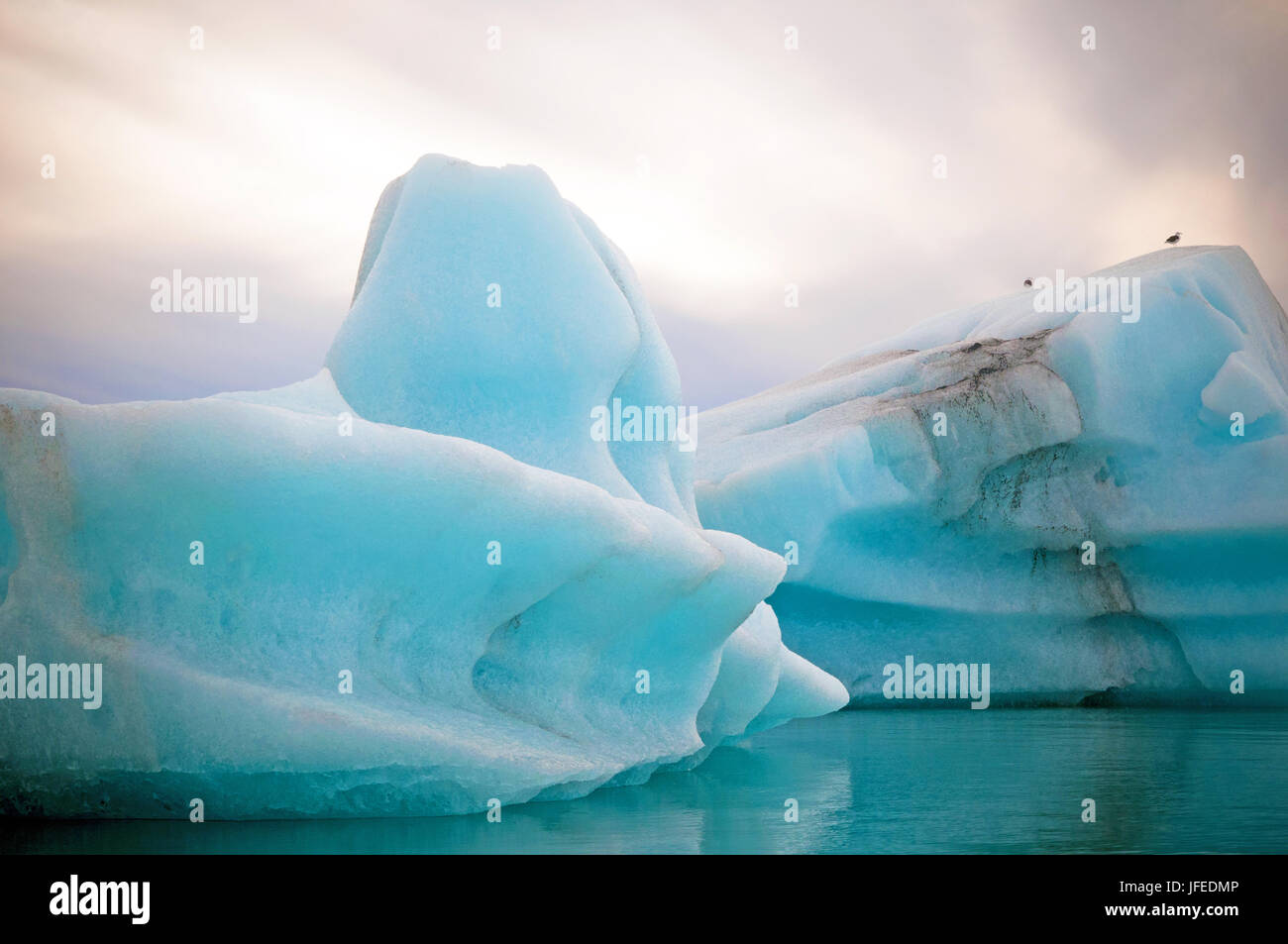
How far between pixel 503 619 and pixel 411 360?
2.04 m

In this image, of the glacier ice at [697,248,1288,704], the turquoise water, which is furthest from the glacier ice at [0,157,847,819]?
the glacier ice at [697,248,1288,704]

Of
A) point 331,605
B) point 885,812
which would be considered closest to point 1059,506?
point 885,812

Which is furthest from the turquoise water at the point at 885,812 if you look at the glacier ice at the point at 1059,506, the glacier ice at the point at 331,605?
the glacier ice at the point at 1059,506

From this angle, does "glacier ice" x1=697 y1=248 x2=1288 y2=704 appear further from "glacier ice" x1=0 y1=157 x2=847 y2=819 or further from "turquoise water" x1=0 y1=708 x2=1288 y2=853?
"glacier ice" x1=0 y1=157 x2=847 y2=819

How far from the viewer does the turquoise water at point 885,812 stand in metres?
5.07

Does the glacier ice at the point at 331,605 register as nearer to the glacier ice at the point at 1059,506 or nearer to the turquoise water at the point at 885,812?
the turquoise water at the point at 885,812

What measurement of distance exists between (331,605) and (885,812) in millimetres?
2941

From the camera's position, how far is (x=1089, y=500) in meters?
13.6

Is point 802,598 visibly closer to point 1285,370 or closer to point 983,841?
point 1285,370

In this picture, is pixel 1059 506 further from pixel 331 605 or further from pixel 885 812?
pixel 331 605

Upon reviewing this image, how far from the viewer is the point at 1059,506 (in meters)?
13.6

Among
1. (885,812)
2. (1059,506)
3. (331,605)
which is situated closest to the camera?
(331,605)

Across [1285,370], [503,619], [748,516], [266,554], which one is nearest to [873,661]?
[748,516]
